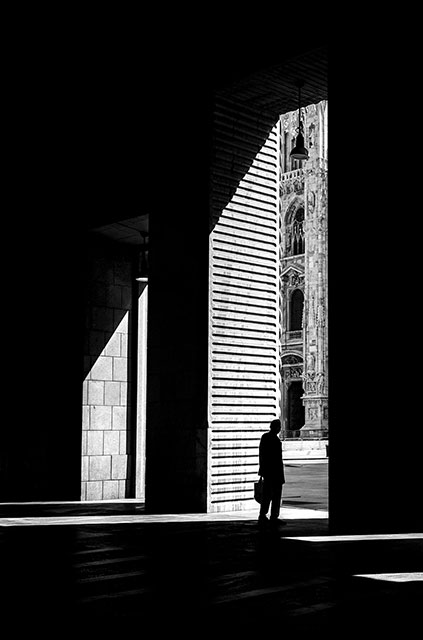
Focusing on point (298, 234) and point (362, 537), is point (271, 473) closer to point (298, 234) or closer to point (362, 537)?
point (362, 537)

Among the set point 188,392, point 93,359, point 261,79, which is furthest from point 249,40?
point 93,359

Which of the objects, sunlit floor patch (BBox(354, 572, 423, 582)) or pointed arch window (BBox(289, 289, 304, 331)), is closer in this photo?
sunlit floor patch (BBox(354, 572, 423, 582))

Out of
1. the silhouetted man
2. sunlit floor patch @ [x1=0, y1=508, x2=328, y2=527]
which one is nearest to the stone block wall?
sunlit floor patch @ [x1=0, y1=508, x2=328, y2=527]

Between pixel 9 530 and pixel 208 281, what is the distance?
16.2 feet

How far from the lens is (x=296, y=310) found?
199 feet

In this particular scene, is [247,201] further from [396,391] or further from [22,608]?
[22,608]

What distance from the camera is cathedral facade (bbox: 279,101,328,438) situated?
55.6m

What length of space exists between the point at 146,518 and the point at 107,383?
14.5ft

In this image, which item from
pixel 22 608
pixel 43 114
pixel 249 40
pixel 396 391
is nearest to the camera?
pixel 22 608

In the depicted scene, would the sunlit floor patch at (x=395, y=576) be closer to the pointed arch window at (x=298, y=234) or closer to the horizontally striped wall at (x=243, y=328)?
the horizontally striped wall at (x=243, y=328)

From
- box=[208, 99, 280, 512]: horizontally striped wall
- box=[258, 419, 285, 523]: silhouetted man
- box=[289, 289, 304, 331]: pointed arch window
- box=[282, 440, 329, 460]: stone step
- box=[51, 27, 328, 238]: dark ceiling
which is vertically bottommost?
box=[282, 440, 329, 460]: stone step

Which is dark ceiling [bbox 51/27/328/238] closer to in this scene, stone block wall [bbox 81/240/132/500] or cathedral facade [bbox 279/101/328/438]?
stone block wall [bbox 81/240/132/500]

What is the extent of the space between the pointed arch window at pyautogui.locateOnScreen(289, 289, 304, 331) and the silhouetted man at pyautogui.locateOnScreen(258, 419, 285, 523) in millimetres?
47376

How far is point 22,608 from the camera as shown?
6.84 meters
